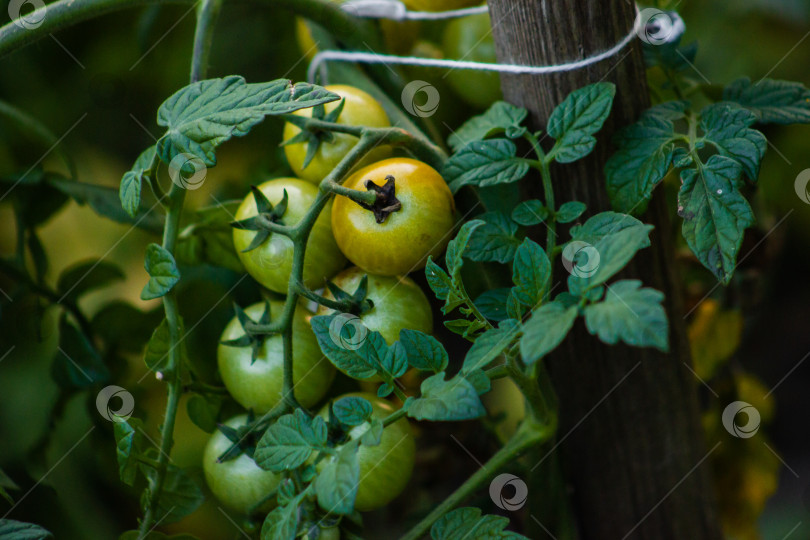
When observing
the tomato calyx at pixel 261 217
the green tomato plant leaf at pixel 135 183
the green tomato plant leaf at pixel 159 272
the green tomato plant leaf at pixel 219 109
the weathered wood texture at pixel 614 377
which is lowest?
the weathered wood texture at pixel 614 377

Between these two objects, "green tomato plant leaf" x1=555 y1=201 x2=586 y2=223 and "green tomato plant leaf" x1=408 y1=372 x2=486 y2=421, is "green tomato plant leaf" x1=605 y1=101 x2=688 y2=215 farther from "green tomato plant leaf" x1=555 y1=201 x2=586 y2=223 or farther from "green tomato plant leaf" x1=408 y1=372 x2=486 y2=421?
"green tomato plant leaf" x1=408 y1=372 x2=486 y2=421

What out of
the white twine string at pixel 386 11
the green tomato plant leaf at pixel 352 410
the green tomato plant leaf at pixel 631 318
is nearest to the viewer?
the green tomato plant leaf at pixel 631 318

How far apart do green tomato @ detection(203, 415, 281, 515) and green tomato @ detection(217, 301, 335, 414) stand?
0.10 feet

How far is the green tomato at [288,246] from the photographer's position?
433 mm

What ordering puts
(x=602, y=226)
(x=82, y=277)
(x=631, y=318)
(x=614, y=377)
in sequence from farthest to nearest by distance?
(x=82, y=277)
(x=614, y=377)
(x=602, y=226)
(x=631, y=318)

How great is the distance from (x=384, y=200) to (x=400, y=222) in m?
0.02

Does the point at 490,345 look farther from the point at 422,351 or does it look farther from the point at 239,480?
the point at 239,480

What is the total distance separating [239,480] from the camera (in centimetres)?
44

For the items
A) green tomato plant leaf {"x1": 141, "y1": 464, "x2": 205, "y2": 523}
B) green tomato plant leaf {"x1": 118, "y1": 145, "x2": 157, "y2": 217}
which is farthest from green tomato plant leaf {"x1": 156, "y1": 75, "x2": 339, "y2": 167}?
green tomato plant leaf {"x1": 141, "y1": 464, "x2": 205, "y2": 523}

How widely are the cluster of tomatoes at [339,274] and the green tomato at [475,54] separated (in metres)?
0.13

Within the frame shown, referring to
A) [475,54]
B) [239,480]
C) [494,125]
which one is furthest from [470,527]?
[475,54]

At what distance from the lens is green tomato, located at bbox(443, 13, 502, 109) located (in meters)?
0.57

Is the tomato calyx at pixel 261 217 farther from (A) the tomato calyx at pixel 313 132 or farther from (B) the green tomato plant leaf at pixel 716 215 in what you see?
(B) the green tomato plant leaf at pixel 716 215

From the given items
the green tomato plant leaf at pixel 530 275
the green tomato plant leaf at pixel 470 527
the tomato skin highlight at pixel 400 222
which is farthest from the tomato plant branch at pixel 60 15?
the green tomato plant leaf at pixel 470 527
